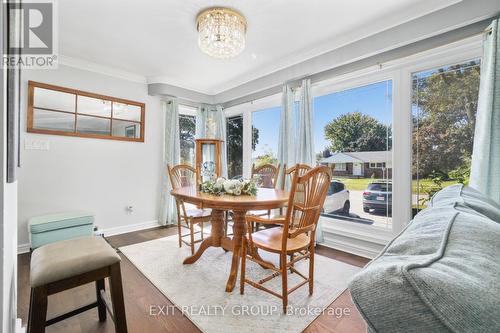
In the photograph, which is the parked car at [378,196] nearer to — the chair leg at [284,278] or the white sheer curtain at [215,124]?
the chair leg at [284,278]

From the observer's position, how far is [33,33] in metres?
2.31

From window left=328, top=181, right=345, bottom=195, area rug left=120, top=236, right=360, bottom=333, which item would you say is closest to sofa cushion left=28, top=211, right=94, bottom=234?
area rug left=120, top=236, right=360, bottom=333

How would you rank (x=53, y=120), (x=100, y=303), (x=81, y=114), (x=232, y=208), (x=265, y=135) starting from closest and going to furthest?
(x=100, y=303) → (x=232, y=208) → (x=53, y=120) → (x=81, y=114) → (x=265, y=135)

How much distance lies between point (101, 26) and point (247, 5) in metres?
1.56

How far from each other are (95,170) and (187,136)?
1648 mm

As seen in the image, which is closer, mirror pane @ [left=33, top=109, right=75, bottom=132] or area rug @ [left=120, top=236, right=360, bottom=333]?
area rug @ [left=120, top=236, right=360, bottom=333]

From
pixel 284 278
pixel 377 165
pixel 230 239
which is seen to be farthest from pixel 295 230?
pixel 377 165

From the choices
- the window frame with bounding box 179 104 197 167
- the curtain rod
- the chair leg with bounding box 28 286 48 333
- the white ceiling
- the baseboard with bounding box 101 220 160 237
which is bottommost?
the baseboard with bounding box 101 220 160 237

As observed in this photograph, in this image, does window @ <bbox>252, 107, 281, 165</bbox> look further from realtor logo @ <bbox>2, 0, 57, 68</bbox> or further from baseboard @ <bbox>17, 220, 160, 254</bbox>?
realtor logo @ <bbox>2, 0, 57, 68</bbox>

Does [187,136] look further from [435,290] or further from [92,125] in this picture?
[435,290]

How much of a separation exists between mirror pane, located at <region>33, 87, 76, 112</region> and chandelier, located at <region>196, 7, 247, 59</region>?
2143 millimetres

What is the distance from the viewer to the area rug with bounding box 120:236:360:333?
1.57 meters

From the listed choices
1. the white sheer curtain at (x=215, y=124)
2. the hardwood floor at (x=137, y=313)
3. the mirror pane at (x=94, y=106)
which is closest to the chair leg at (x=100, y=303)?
the hardwood floor at (x=137, y=313)

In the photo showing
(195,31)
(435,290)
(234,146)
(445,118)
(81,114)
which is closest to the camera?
(435,290)
